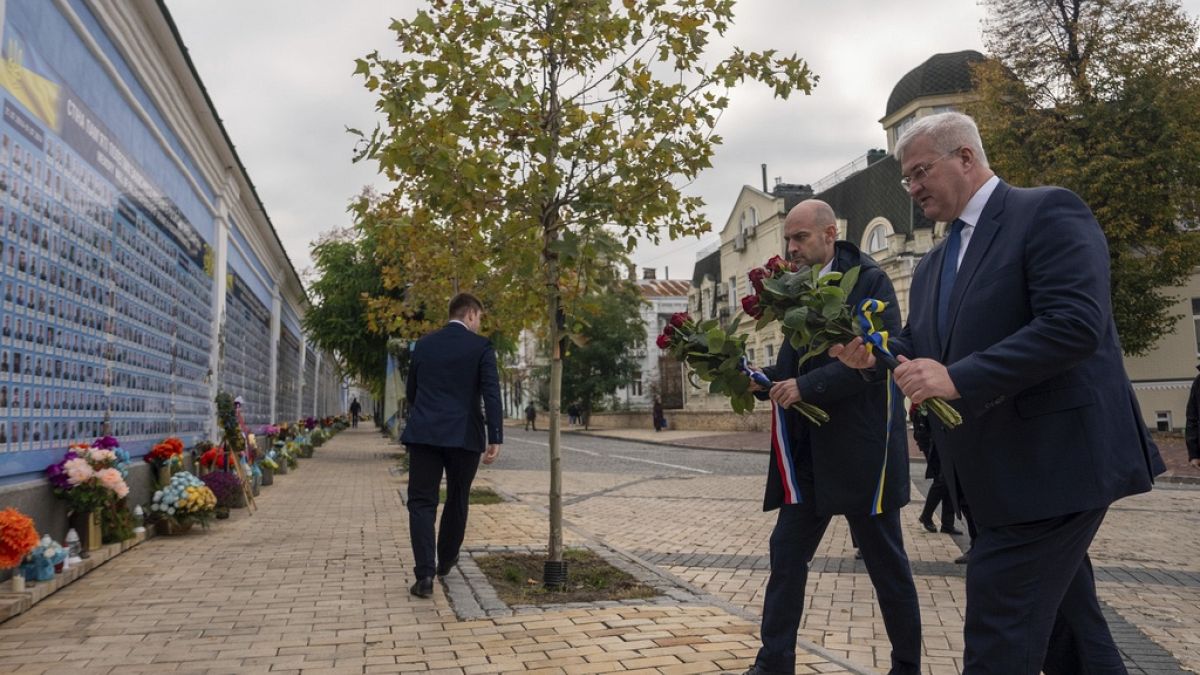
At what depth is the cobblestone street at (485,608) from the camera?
13.7 feet

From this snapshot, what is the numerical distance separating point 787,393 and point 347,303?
20454 mm

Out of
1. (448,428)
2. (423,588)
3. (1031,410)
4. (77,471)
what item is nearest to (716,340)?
(1031,410)

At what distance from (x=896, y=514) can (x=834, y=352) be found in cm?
98

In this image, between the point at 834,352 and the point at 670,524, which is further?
the point at 670,524

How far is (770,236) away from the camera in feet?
142

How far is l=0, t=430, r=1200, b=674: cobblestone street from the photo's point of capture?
13.7 ft

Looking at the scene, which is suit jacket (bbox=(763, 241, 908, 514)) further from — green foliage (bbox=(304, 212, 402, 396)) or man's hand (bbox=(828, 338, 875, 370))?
green foliage (bbox=(304, 212, 402, 396))

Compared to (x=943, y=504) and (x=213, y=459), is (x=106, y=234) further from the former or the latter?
(x=943, y=504)

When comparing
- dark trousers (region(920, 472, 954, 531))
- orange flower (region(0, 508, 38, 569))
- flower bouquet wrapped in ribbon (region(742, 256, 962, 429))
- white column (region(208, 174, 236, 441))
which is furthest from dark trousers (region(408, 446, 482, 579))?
white column (region(208, 174, 236, 441))

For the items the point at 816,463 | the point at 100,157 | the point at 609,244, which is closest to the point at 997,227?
the point at 816,463

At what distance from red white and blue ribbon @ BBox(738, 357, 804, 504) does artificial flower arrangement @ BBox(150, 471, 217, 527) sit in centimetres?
661

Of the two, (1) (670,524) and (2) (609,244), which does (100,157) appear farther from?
(1) (670,524)

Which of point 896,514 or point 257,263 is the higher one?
point 257,263

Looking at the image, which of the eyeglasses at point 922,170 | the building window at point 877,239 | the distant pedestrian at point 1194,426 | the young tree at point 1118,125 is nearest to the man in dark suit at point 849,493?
the eyeglasses at point 922,170
